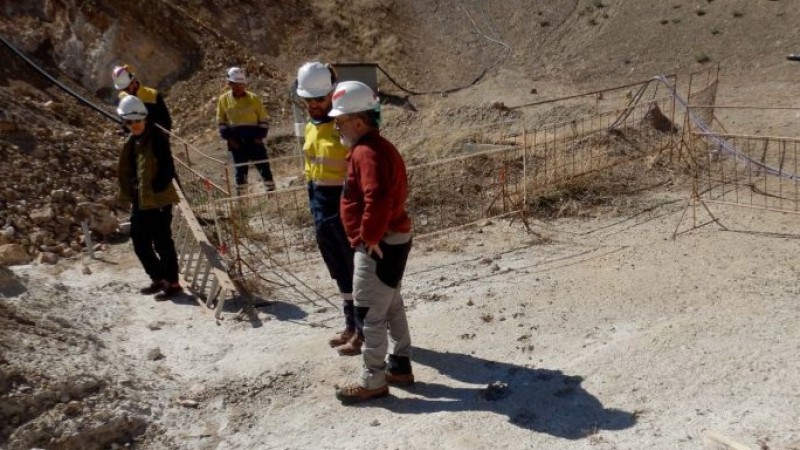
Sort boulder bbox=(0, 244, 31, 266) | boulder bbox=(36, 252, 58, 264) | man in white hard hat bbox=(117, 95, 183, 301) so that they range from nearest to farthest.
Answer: man in white hard hat bbox=(117, 95, 183, 301) < boulder bbox=(0, 244, 31, 266) < boulder bbox=(36, 252, 58, 264)

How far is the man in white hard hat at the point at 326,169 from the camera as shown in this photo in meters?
4.74

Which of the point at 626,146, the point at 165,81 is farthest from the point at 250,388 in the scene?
the point at 165,81

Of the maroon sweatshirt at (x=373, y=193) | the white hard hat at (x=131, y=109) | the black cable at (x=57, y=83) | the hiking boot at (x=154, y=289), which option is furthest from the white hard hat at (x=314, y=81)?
the black cable at (x=57, y=83)

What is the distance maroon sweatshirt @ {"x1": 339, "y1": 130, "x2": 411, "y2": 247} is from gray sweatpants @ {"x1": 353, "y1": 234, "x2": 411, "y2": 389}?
103mm

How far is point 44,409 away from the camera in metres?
4.23

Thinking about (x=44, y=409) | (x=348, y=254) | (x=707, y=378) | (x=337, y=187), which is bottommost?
(x=707, y=378)

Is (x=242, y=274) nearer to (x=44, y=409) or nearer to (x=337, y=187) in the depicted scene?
(x=337, y=187)

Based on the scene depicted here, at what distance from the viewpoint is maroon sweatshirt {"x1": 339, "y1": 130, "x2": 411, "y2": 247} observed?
4.15 meters

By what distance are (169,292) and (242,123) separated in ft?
9.57

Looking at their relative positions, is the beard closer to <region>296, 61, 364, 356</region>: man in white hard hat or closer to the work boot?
<region>296, 61, 364, 356</region>: man in white hard hat

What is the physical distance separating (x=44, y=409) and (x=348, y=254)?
6.59 feet

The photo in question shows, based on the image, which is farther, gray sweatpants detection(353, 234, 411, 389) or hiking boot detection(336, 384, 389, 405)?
hiking boot detection(336, 384, 389, 405)

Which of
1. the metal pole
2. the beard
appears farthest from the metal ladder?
the beard

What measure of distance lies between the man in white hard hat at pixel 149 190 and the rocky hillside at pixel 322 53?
6.46ft
